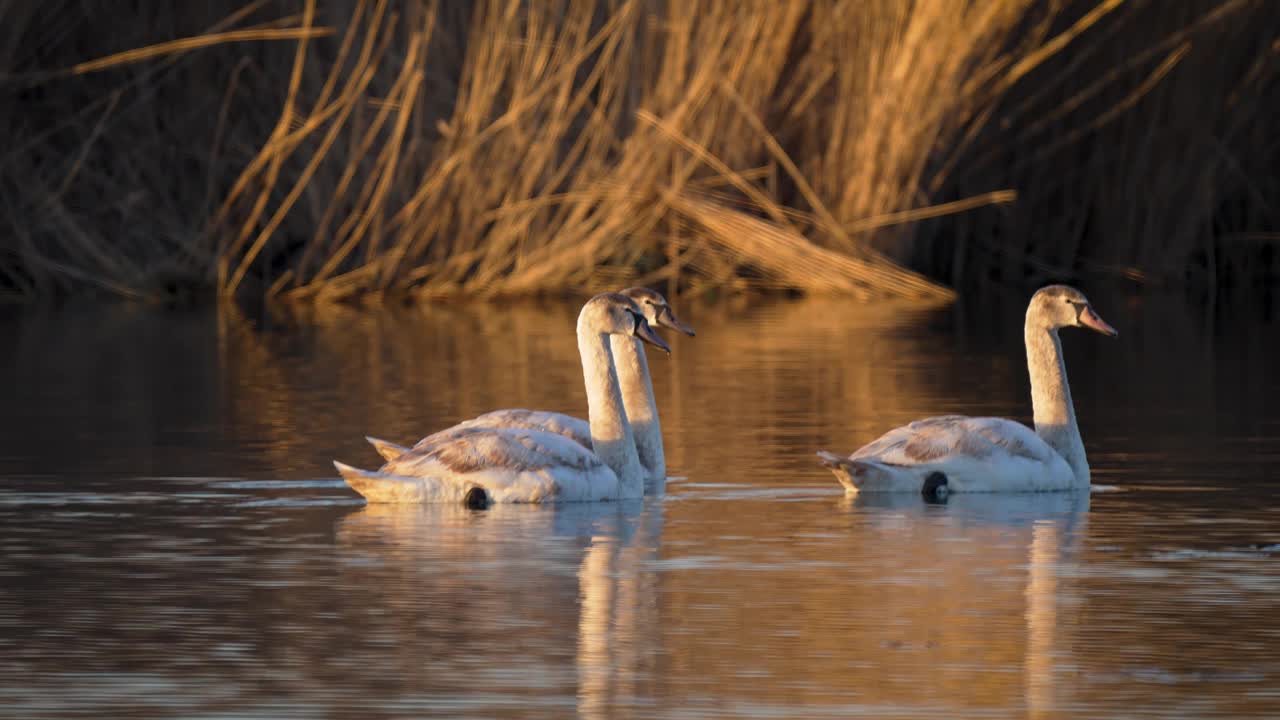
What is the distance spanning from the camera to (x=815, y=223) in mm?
23547

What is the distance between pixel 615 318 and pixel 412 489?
1308 millimetres

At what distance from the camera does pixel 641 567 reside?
832cm

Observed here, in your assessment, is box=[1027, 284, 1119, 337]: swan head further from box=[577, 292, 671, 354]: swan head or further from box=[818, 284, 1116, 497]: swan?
box=[577, 292, 671, 354]: swan head

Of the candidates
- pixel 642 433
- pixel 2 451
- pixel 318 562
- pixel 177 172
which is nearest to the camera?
pixel 318 562

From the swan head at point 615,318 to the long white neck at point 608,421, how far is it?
0.19 feet

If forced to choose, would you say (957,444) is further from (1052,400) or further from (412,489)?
(412,489)

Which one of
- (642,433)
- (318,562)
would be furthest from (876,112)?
(318,562)

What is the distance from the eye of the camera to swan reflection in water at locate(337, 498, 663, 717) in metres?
6.45

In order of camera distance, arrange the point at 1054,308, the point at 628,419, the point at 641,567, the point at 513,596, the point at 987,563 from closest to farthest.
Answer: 1. the point at 513,596
2. the point at 641,567
3. the point at 987,563
4. the point at 628,419
5. the point at 1054,308

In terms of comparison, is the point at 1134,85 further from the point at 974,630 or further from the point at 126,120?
the point at 974,630

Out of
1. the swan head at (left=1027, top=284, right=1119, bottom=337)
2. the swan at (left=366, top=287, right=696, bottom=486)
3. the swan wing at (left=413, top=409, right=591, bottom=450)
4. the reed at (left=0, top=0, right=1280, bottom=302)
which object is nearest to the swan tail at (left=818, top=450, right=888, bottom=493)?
the swan at (left=366, top=287, right=696, bottom=486)

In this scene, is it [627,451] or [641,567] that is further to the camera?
[627,451]

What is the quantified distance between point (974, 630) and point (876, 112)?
16319 millimetres

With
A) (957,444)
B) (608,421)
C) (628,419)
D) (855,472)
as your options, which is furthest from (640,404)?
A: (957,444)
